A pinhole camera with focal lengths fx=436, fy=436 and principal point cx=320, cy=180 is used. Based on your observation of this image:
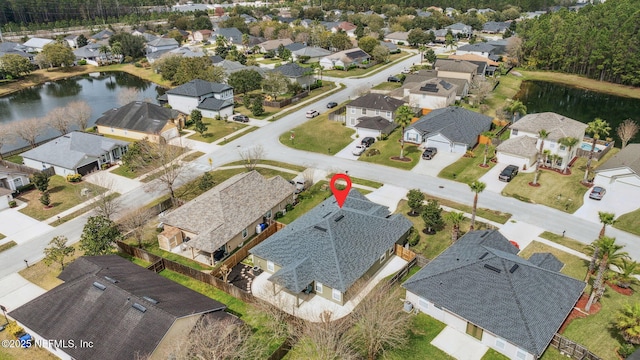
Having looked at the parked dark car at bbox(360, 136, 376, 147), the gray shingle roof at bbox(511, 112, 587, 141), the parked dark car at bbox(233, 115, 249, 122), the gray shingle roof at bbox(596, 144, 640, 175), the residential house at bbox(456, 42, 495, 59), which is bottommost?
the parked dark car at bbox(360, 136, 376, 147)

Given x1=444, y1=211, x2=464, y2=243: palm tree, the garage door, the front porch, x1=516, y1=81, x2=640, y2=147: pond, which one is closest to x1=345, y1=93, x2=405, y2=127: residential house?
x1=516, y1=81, x2=640, y2=147: pond

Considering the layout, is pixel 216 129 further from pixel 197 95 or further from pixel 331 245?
pixel 331 245

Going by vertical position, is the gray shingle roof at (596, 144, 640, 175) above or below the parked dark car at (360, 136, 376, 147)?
above

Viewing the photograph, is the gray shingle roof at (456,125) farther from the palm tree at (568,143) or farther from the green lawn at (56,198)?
the green lawn at (56,198)

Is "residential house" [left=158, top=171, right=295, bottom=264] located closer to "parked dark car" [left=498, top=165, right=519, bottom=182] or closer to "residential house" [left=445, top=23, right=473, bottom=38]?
"parked dark car" [left=498, top=165, right=519, bottom=182]

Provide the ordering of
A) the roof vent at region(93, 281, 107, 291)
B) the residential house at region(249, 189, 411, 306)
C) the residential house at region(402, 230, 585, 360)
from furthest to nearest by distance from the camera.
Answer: the residential house at region(249, 189, 411, 306), the roof vent at region(93, 281, 107, 291), the residential house at region(402, 230, 585, 360)

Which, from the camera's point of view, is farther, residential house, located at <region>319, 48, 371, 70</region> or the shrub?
residential house, located at <region>319, 48, 371, 70</region>

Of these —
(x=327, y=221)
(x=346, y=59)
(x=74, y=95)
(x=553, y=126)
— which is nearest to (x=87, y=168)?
(x=327, y=221)

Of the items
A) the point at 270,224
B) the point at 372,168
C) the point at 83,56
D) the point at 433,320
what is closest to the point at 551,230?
the point at 433,320
